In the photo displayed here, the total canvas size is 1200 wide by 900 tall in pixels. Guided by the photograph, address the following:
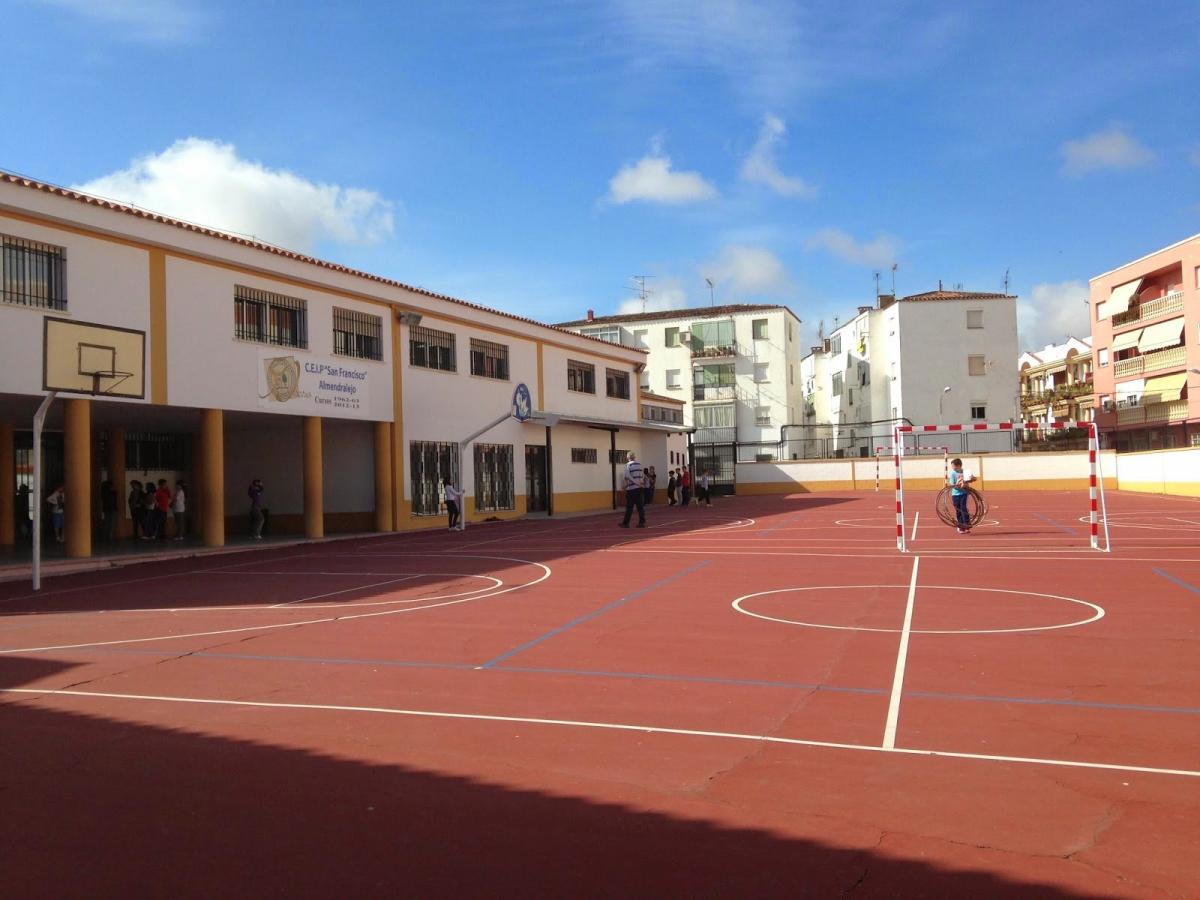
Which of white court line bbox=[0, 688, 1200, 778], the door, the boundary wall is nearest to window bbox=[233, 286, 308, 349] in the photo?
the door

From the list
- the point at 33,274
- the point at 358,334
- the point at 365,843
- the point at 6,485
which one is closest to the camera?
the point at 365,843

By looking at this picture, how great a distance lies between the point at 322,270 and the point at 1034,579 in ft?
61.1

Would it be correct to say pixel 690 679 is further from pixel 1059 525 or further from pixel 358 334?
pixel 358 334

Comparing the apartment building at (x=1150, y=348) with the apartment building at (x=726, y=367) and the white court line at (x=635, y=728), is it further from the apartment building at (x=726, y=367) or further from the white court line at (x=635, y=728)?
the white court line at (x=635, y=728)

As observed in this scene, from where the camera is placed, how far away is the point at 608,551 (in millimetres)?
19203

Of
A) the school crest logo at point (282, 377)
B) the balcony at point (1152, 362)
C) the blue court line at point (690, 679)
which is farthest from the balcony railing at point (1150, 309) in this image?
the blue court line at point (690, 679)

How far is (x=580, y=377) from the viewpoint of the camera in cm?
3825

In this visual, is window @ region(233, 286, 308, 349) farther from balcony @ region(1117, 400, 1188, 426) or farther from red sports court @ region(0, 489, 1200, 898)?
balcony @ region(1117, 400, 1188, 426)

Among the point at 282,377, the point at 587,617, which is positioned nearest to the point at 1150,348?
the point at 282,377

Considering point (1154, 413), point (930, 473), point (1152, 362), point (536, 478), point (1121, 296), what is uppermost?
point (1121, 296)

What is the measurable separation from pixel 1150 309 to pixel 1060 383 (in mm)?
15028

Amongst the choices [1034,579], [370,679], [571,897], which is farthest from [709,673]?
[1034,579]

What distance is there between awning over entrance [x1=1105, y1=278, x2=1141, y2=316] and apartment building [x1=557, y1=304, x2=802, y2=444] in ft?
62.3

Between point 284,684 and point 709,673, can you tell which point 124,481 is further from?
point 709,673
